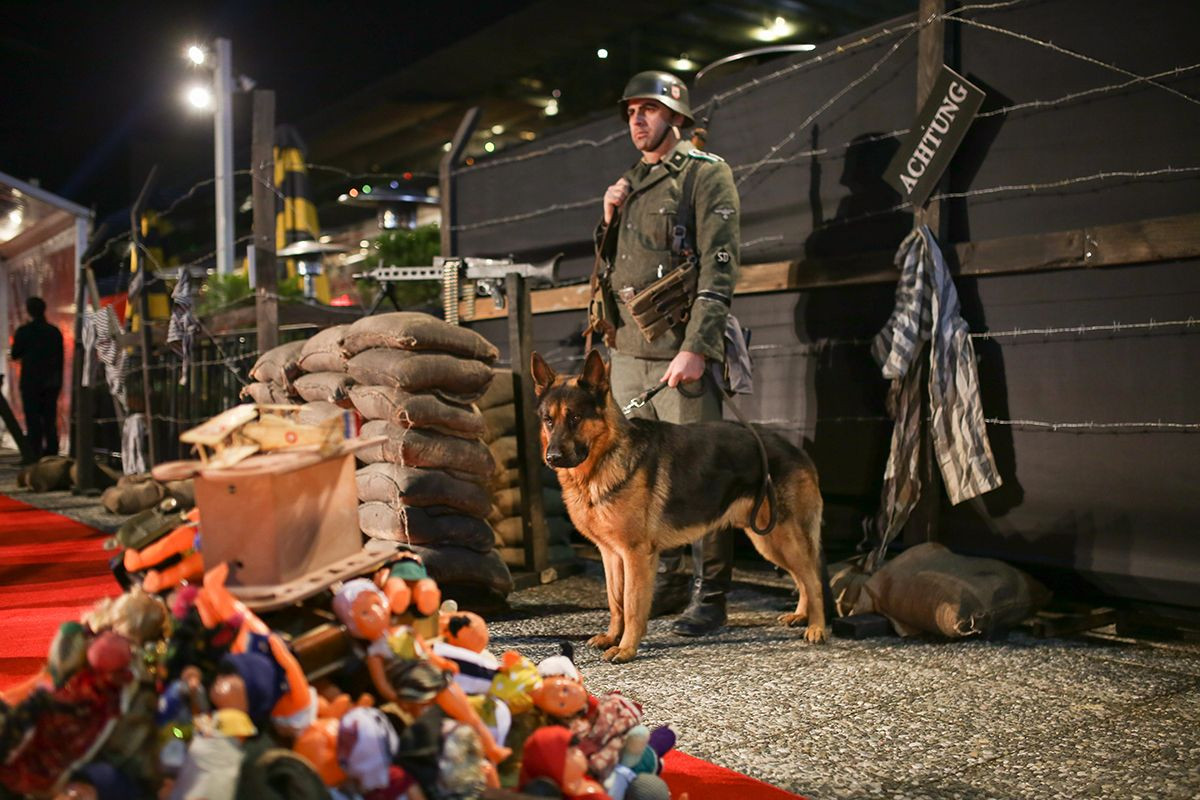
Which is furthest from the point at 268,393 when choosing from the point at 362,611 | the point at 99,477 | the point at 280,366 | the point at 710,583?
the point at 99,477

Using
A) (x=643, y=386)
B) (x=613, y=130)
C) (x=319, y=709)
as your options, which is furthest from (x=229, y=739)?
(x=613, y=130)

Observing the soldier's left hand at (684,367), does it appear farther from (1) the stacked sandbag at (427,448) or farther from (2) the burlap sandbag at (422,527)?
(2) the burlap sandbag at (422,527)

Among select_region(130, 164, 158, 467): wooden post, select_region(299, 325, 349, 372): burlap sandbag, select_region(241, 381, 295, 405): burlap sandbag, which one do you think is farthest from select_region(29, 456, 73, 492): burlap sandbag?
select_region(299, 325, 349, 372): burlap sandbag

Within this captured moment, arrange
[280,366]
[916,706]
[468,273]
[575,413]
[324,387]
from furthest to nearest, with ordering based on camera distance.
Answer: [468,273] → [280,366] → [324,387] → [575,413] → [916,706]

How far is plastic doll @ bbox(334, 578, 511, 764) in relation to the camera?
165 cm

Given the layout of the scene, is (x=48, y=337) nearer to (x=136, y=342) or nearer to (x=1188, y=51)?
(x=136, y=342)

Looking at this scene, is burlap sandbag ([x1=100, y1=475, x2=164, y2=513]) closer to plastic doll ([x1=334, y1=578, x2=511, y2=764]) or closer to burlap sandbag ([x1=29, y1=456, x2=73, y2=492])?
burlap sandbag ([x1=29, y1=456, x2=73, y2=492])

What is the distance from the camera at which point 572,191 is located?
22.0 feet

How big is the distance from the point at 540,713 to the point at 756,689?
58.1 inches

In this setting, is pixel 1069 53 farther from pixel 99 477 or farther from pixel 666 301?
pixel 99 477

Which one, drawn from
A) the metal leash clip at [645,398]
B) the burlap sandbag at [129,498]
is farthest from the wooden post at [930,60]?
the burlap sandbag at [129,498]

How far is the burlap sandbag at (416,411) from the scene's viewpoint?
14.0 feet

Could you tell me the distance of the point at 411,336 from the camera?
429cm

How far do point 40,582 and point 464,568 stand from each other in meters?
2.29
